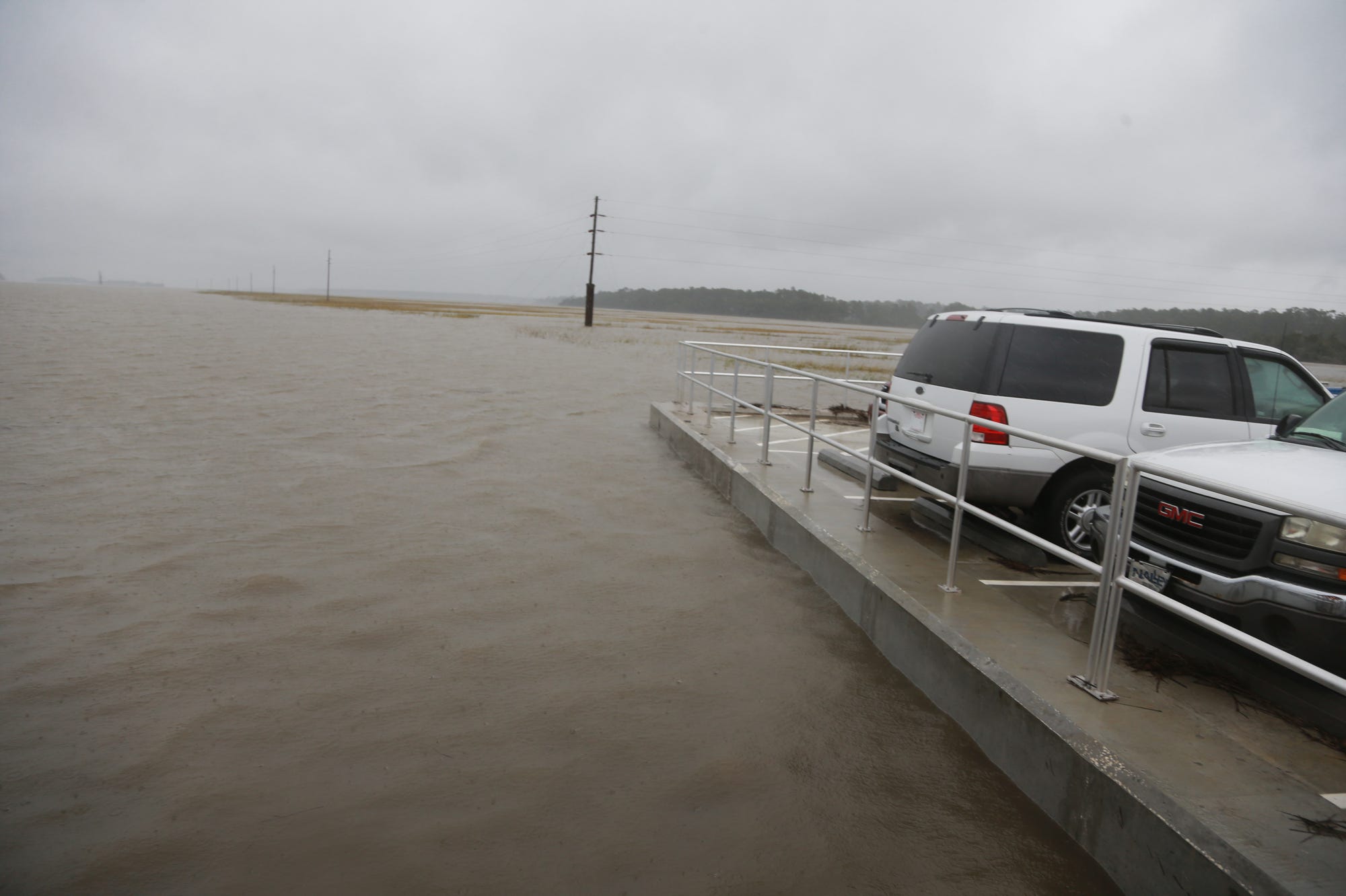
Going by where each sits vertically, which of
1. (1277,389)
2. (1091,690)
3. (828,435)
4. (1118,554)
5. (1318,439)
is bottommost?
(1091,690)

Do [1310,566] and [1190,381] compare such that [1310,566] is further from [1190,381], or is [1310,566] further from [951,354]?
[951,354]

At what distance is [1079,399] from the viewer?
565 centimetres

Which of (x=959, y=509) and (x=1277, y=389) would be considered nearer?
(x=959, y=509)

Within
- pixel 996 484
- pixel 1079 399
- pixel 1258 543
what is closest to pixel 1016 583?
pixel 996 484

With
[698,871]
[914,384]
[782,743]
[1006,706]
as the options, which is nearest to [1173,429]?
[914,384]

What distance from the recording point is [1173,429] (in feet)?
18.6

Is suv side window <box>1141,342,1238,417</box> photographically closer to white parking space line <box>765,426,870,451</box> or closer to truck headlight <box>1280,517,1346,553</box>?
truck headlight <box>1280,517,1346,553</box>

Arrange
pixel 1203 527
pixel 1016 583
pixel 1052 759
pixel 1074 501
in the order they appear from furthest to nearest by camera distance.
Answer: pixel 1074 501 → pixel 1016 583 → pixel 1203 527 → pixel 1052 759

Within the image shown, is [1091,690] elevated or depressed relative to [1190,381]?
depressed

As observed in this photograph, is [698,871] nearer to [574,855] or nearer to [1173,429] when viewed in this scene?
[574,855]

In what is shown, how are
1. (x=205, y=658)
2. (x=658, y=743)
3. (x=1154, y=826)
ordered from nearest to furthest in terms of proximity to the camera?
(x=1154, y=826) → (x=658, y=743) → (x=205, y=658)

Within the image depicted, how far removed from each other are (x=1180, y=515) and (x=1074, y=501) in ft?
4.80

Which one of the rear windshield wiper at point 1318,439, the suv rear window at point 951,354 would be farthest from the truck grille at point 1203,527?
the suv rear window at point 951,354

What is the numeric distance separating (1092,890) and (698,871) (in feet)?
4.53
